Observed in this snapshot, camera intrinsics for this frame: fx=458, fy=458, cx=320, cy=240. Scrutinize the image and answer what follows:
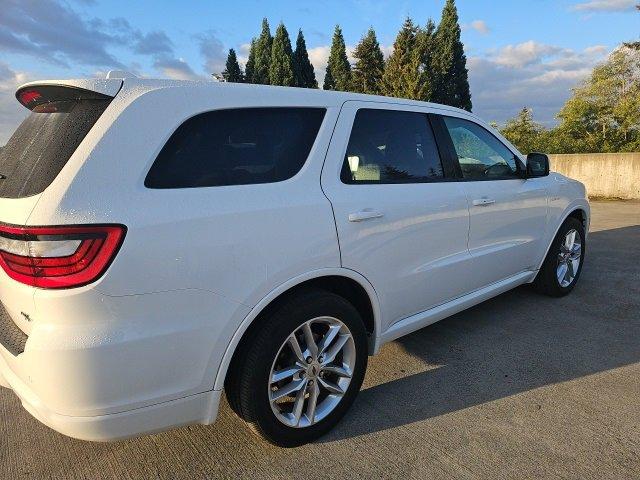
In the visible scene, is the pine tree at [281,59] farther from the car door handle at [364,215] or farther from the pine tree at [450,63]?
the car door handle at [364,215]

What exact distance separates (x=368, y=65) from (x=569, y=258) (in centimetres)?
4269

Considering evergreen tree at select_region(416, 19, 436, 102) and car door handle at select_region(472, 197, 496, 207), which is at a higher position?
evergreen tree at select_region(416, 19, 436, 102)

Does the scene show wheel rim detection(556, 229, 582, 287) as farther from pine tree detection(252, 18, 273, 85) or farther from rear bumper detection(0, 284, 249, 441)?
pine tree detection(252, 18, 273, 85)

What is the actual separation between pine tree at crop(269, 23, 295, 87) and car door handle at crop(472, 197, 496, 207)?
4150 cm

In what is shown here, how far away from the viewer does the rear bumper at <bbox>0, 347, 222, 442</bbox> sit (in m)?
1.73

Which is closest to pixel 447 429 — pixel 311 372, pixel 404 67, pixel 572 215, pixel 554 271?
pixel 311 372

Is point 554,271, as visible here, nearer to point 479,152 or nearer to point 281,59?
point 479,152

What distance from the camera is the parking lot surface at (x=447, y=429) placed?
2.16 meters

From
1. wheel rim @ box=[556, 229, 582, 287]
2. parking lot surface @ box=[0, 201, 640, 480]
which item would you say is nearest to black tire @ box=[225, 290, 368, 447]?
parking lot surface @ box=[0, 201, 640, 480]

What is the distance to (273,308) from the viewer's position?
211 centimetres

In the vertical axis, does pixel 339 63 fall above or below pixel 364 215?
above

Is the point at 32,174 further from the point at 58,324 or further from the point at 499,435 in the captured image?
the point at 499,435

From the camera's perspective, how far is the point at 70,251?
5.33 ft

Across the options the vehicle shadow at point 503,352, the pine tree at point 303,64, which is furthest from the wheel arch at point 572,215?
the pine tree at point 303,64
